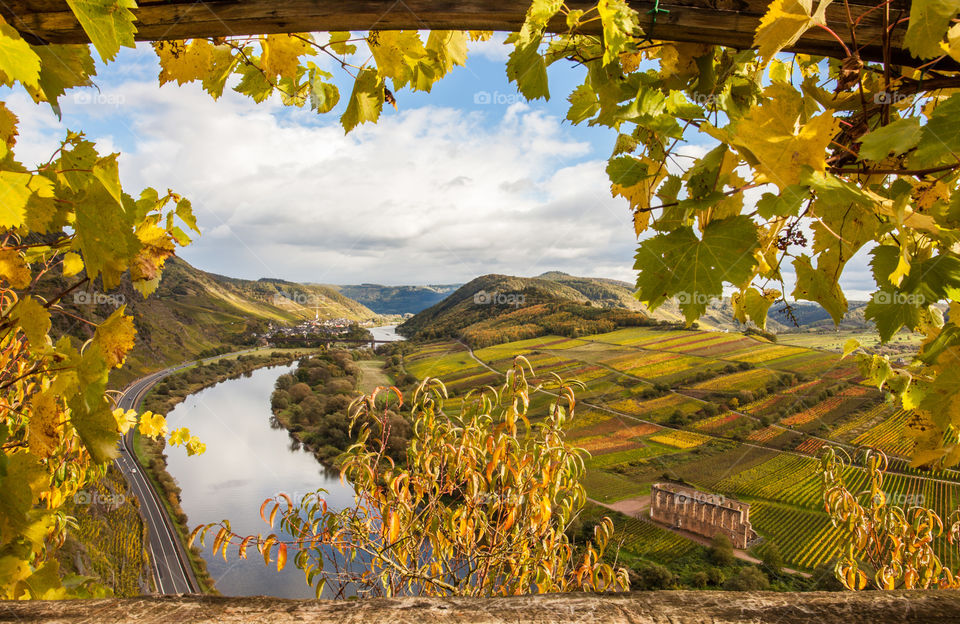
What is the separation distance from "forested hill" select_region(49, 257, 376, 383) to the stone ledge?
9797mm

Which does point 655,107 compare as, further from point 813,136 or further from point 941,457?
point 941,457

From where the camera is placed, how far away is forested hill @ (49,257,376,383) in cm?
2511

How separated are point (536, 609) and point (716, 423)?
2322 cm

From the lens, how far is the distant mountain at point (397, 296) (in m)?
55.6

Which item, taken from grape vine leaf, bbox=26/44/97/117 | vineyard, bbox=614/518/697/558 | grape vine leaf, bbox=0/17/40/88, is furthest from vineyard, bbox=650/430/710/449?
grape vine leaf, bbox=0/17/40/88

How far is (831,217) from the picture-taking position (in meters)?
0.85

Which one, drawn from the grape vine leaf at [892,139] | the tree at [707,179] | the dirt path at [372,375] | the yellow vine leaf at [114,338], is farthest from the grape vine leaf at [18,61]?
the dirt path at [372,375]

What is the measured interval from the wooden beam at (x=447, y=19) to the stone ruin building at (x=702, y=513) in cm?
1507

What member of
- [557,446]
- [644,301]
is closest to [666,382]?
[557,446]

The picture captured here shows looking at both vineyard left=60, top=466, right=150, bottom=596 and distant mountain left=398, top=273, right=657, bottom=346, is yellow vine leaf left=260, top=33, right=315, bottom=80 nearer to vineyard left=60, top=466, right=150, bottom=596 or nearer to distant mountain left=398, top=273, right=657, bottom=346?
vineyard left=60, top=466, right=150, bottom=596

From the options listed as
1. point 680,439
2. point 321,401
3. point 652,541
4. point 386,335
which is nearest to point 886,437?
point 680,439

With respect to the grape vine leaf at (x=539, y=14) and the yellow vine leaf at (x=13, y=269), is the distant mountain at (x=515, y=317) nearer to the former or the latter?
the yellow vine leaf at (x=13, y=269)

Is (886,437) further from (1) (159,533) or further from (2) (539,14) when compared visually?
(1) (159,533)

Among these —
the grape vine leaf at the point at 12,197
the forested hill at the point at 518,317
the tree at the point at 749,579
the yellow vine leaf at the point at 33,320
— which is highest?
the forested hill at the point at 518,317
